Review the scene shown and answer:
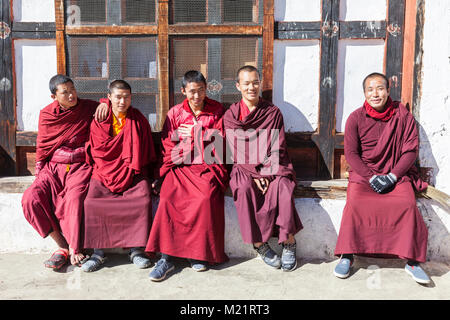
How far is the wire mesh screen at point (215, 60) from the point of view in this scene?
3.52 meters

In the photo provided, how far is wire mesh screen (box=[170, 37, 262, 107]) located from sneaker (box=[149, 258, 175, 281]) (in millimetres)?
1531

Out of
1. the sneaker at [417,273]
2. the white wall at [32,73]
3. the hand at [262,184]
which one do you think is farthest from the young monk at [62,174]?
the sneaker at [417,273]

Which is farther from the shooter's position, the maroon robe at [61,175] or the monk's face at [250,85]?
the monk's face at [250,85]

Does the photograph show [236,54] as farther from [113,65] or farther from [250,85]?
[113,65]

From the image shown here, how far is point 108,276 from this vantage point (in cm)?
275

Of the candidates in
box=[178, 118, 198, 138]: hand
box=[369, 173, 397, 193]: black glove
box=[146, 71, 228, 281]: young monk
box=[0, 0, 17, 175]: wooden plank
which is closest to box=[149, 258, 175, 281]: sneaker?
box=[146, 71, 228, 281]: young monk

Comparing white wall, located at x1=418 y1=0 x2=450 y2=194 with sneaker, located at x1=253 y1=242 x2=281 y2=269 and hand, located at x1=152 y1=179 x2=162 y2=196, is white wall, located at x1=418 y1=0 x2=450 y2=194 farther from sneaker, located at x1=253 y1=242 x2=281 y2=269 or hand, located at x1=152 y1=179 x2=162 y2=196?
hand, located at x1=152 y1=179 x2=162 y2=196

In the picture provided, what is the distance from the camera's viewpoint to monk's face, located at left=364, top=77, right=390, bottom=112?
2.97m

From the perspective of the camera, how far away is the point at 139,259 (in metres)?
2.90

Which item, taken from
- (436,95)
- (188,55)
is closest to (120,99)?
(188,55)

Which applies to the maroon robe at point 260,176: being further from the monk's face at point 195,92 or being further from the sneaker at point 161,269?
the sneaker at point 161,269

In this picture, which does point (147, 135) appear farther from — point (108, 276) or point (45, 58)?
point (45, 58)

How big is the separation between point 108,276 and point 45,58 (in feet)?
7.17

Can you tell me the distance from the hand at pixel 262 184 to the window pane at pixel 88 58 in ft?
6.03
